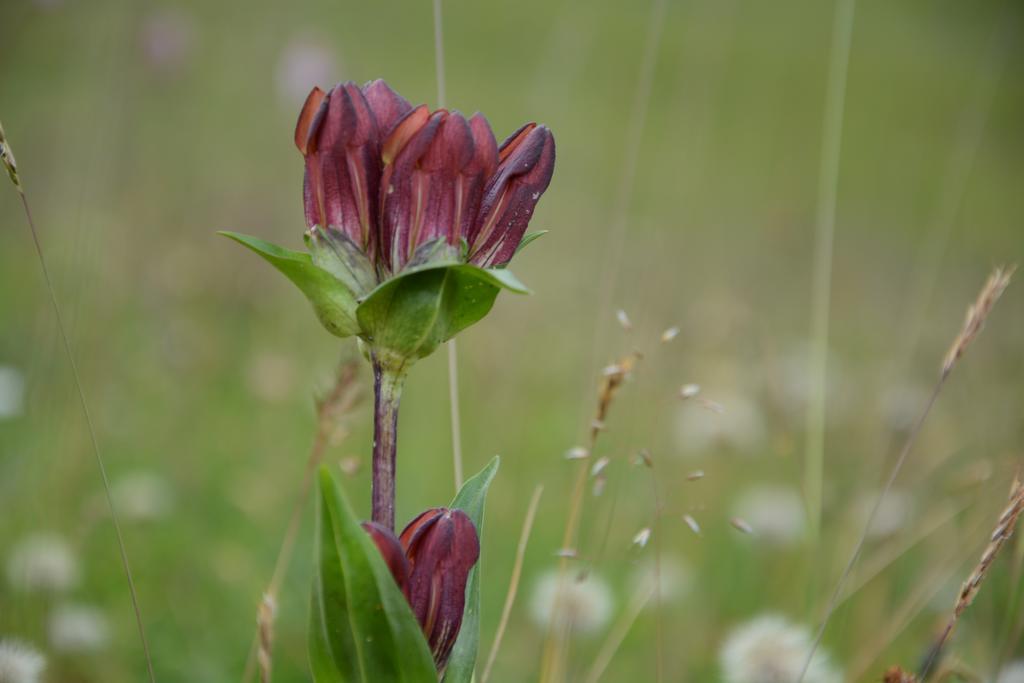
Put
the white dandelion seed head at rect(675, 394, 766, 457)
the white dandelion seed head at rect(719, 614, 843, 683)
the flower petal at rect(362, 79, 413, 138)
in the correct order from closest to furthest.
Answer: the flower petal at rect(362, 79, 413, 138)
the white dandelion seed head at rect(719, 614, 843, 683)
the white dandelion seed head at rect(675, 394, 766, 457)

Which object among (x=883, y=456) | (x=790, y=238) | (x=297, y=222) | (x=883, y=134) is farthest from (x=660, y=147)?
(x=883, y=456)

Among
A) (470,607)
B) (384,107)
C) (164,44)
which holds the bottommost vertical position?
(470,607)

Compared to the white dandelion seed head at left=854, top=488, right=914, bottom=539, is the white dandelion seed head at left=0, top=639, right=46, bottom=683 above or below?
above

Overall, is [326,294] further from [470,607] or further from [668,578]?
[668,578]

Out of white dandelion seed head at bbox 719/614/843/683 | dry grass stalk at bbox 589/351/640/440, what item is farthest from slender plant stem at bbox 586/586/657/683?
dry grass stalk at bbox 589/351/640/440

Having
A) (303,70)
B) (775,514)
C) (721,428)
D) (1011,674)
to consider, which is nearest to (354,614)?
(1011,674)

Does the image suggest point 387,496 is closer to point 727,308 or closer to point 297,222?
point 727,308

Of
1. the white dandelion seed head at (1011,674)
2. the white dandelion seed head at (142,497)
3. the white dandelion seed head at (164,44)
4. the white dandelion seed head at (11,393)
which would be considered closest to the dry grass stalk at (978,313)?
the white dandelion seed head at (1011,674)

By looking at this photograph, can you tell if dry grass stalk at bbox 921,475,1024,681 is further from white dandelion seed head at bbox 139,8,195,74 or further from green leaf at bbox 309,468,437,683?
white dandelion seed head at bbox 139,8,195,74
